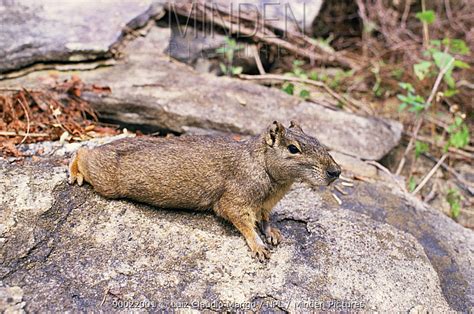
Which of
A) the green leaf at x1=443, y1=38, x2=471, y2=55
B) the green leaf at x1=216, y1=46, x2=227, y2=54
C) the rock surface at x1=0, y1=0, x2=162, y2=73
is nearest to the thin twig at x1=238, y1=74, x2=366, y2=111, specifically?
the green leaf at x1=216, y1=46, x2=227, y2=54

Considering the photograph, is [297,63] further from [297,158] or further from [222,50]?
[297,158]

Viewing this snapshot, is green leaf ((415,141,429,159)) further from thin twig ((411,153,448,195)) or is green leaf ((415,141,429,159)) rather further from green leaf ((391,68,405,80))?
green leaf ((391,68,405,80))

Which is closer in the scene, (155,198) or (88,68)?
(155,198)

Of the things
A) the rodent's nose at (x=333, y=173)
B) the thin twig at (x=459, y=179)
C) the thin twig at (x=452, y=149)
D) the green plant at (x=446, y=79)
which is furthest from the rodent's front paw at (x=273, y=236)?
the thin twig at (x=452, y=149)

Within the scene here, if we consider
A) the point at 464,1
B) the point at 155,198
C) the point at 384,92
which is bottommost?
the point at 384,92

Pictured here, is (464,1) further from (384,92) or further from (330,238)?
(330,238)

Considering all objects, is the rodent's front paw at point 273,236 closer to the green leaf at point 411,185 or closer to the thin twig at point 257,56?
the green leaf at point 411,185

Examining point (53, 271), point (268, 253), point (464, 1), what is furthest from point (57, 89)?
point (464, 1)

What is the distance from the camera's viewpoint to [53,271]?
337 cm

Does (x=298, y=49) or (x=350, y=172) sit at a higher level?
(x=298, y=49)

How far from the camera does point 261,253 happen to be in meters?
3.71

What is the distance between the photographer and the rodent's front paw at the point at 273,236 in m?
3.91

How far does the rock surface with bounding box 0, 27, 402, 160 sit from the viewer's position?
19.4 ft

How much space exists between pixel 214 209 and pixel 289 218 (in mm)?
681
